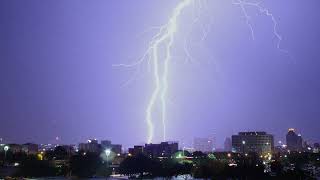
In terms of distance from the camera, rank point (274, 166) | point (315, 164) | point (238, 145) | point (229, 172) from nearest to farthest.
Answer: point (229, 172) → point (274, 166) → point (315, 164) → point (238, 145)

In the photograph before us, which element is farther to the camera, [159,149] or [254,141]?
[254,141]

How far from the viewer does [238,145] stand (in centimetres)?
15125

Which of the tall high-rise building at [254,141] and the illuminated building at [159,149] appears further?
the tall high-rise building at [254,141]

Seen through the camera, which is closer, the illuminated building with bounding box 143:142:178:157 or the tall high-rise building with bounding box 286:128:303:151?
the illuminated building with bounding box 143:142:178:157

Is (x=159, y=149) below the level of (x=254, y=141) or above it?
below

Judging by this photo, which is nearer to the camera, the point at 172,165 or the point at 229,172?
the point at 229,172

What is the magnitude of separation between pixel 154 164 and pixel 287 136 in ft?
400

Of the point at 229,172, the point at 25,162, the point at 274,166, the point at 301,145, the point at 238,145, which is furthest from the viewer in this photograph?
the point at 301,145

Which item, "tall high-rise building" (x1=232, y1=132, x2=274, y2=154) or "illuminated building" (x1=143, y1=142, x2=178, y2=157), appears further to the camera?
"tall high-rise building" (x1=232, y1=132, x2=274, y2=154)

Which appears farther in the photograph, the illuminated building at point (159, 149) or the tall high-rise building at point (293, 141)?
the tall high-rise building at point (293, 141)

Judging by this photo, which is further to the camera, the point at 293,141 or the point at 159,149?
the point at 293,141

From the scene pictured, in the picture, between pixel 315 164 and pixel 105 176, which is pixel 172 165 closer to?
pixel 105 176

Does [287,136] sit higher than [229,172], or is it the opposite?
[287,136]

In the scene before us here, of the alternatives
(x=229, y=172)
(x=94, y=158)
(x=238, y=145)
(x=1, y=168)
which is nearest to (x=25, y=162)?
(x=1, y=168)
